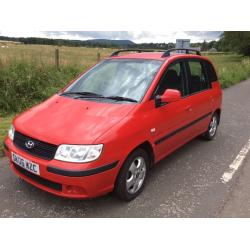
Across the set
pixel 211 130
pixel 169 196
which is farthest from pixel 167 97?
pixel 211 130

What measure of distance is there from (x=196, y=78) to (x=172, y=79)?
2.98ft

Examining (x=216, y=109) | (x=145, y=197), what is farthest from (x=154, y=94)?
(x=216, y=109)

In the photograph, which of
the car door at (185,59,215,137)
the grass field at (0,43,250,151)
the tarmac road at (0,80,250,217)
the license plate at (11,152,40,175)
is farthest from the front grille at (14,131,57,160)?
the grass field at (0,43,250,151)

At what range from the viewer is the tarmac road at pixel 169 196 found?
322cm

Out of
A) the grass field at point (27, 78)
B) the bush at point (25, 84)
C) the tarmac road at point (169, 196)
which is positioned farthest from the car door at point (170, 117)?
the bush at point (25, 84)

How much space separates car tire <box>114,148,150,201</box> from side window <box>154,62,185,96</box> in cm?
87

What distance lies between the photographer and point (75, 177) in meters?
2.83

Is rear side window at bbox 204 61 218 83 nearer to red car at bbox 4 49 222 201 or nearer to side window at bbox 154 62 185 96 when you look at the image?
red car at bbox 4 49 222 201

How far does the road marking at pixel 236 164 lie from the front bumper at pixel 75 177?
1.87 m

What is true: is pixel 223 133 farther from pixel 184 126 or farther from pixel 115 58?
pixel 115 58

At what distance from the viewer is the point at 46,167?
290cm

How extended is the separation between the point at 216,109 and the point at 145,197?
2.92 meters

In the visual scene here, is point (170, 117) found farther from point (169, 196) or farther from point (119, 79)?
point (169, 196)

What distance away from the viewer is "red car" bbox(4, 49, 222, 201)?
2.90 metres
